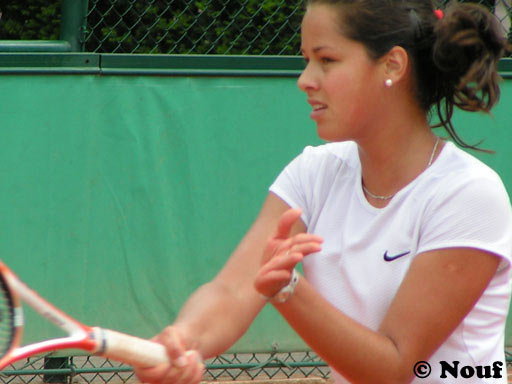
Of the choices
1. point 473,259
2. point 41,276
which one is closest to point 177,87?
point 41,276

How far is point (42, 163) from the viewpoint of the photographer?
12.6 ft

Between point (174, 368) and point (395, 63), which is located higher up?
point (395, 63)

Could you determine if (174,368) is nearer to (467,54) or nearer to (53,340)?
(53,340)

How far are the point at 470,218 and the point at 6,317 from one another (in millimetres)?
971

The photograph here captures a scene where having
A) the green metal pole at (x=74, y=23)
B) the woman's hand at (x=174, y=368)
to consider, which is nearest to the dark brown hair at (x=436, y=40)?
the woman's hand at (x=174, y=368)

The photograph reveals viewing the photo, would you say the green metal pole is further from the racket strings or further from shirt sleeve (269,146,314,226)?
the racket strings

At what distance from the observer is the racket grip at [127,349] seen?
1.80 m

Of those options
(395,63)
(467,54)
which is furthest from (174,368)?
(467,54)

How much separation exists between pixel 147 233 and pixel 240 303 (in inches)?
69.8

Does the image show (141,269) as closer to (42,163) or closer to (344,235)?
(42,163)

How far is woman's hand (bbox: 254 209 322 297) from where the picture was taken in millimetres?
1766

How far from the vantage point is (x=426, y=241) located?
2.02 metres

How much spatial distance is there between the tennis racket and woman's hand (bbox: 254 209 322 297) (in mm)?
261

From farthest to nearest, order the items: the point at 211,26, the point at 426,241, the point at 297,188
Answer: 1. the point at 211,26
2. the point at 297,188
3. the point at 426,241
